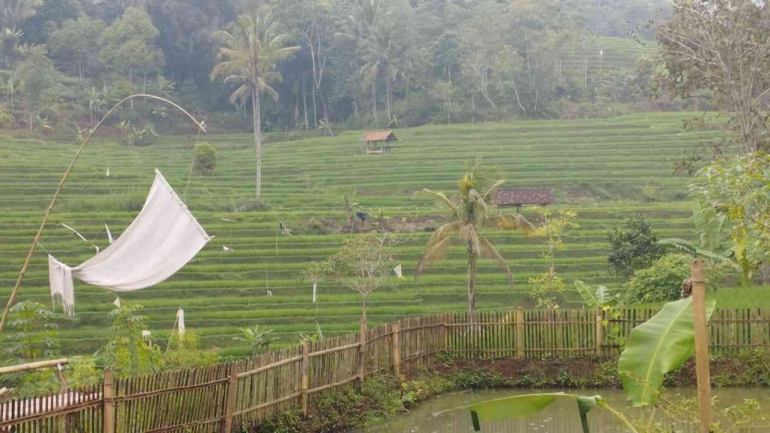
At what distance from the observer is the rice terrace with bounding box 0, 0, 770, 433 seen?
10.1m

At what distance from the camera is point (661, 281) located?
18828 mm

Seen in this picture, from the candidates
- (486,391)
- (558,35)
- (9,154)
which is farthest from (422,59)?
(486,391)

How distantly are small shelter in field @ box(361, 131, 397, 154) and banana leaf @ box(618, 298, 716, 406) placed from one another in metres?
40.6

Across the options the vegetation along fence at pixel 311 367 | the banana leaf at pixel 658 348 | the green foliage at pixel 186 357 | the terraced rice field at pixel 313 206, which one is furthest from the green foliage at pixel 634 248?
the banana leaf at pixel 658 348

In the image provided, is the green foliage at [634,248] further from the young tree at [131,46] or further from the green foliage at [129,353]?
the young tree at [131,46]

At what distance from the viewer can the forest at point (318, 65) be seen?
179 ft

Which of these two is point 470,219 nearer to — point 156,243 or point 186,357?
point 186,357

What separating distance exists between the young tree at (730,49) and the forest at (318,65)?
2968cm

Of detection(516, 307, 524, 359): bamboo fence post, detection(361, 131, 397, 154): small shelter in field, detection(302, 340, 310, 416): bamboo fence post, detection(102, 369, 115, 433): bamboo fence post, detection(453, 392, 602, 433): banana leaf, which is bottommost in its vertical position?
detection(516, 307, 524, 359): bamboo fence post

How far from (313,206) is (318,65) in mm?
28250

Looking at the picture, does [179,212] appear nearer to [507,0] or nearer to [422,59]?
[422,59]

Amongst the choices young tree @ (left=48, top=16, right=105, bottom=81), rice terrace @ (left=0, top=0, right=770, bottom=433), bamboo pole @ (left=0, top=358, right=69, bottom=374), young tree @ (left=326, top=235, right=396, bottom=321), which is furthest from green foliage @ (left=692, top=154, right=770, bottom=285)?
young tree @ (left=48, top=16, right=105, bottom=81)

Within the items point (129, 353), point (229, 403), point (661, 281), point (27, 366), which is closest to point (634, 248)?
point (661, 281)

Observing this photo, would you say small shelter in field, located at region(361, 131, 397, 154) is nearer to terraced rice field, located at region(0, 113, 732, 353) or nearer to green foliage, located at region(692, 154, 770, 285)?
terraced rice field, located at region(0, 113, 732, 353)
